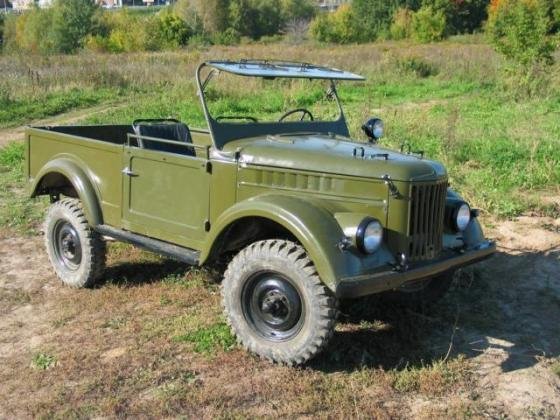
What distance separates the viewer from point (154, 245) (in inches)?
187

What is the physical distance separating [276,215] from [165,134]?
204 cm

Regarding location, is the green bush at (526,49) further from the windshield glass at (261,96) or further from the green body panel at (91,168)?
the green body panel at (91,168)

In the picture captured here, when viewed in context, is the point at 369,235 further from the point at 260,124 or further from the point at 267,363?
the point at 260,124

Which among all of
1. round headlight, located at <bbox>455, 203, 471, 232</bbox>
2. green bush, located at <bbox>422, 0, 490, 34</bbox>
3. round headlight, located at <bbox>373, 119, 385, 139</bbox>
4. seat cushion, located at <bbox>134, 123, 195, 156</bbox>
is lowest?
round headlight, located at <bbox>455, 203, 471, 232</bbox>

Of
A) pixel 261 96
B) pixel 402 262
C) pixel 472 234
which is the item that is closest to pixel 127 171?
pixel 402 262

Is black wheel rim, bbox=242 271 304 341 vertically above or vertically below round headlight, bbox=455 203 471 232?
below

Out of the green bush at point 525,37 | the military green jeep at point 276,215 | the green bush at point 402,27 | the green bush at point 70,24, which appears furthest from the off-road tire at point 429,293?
the green bush at point 70,24

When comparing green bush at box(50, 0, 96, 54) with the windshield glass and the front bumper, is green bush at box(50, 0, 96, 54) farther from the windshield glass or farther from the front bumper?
the front bumper

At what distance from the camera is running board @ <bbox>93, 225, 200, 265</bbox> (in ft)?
14.8

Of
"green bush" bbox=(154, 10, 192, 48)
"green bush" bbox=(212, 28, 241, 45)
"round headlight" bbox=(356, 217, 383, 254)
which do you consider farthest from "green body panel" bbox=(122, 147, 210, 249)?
"green bush" bbox=(212, 28, 241, 45)

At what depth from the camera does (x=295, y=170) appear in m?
4.13

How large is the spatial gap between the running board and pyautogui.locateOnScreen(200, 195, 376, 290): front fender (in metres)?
0.53

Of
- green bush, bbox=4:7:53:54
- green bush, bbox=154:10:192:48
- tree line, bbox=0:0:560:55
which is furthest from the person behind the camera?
green bush, bbox=4:7:53:54

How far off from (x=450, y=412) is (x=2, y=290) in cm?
353
